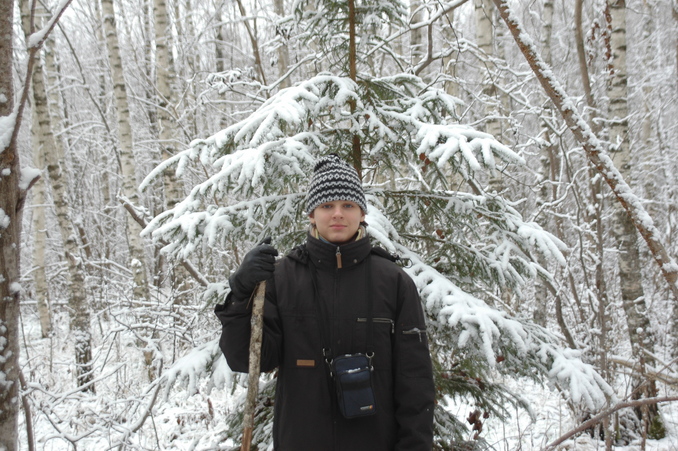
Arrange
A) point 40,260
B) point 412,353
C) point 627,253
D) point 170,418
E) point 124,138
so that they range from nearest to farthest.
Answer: point 412,353 < point 627,253 < point 170,418 < point 124,138 < point 40,260

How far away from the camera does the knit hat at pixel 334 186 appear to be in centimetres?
207

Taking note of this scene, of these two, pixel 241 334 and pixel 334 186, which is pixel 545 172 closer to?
pixel 334 186

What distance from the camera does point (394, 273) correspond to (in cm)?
205

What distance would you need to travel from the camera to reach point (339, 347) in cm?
191

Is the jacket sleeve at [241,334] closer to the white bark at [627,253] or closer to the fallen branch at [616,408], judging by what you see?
the fallen branch at [616,408]

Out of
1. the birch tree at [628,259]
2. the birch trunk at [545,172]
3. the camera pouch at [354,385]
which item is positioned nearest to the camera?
the camera pouch at [354,385]

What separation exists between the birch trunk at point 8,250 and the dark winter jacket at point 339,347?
0.78 meters

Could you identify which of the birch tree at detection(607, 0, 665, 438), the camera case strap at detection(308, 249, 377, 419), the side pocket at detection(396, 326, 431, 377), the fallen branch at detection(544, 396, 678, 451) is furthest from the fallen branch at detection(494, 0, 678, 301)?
the birch tree at detection(607, 0, 665, 438)

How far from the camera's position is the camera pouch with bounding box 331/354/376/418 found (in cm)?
178

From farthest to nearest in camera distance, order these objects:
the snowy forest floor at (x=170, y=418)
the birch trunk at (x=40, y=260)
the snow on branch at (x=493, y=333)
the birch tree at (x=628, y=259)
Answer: the birch trunk at (x=40, y=260)
the birch tree at (x=628, y=259)
the snowy forest floor at (x=170, y=418)
the snow on branch at (x=493, y=333)

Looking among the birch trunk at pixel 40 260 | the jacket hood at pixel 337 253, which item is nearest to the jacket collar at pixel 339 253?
the jacket hood at pixel 337 253

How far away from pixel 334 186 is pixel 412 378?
97cm

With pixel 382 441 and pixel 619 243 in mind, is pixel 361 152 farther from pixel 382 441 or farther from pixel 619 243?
pixel 619 243

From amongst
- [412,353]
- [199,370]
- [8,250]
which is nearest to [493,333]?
[412,353]
